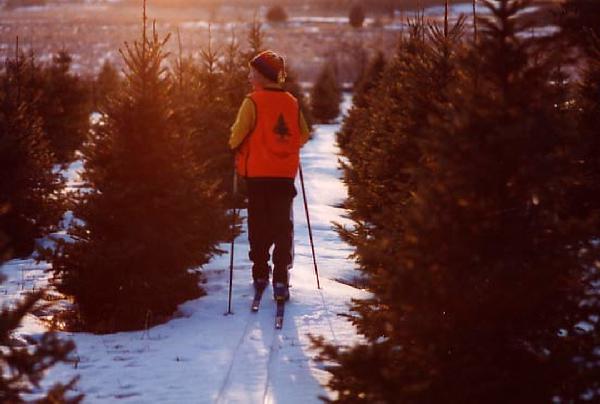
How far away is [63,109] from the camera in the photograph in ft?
60.6

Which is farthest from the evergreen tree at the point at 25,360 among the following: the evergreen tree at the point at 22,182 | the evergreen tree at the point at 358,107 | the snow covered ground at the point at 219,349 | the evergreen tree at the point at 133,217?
the evergreen tree at the point at 358,107

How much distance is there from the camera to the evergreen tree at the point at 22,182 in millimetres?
9336

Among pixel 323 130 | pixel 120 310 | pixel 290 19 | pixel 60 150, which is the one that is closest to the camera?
pixel 120 310

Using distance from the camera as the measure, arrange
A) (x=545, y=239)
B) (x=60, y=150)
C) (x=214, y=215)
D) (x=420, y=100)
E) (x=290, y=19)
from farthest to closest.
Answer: (x=290, y=19) → (x=60, y=150) → (x=214, y=215) → (x=420, y=100) → (x=545, y=239)

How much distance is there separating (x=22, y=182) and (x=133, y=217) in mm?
3702

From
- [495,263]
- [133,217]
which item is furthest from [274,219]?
[495,263]

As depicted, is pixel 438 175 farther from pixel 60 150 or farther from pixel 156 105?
pixel 60 150

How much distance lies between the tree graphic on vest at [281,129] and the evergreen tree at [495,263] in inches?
122

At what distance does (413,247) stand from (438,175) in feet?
1.24

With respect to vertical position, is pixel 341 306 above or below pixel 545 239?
below

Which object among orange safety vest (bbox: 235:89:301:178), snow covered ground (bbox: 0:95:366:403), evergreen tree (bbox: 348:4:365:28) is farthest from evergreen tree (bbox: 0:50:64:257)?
evergreen tree (bbox: 348:4:365:28)

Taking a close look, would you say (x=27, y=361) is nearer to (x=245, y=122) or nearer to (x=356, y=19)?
(x=245, y=122)

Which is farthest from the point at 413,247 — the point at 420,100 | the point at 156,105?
the point at 156,105

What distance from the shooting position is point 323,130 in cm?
3428
